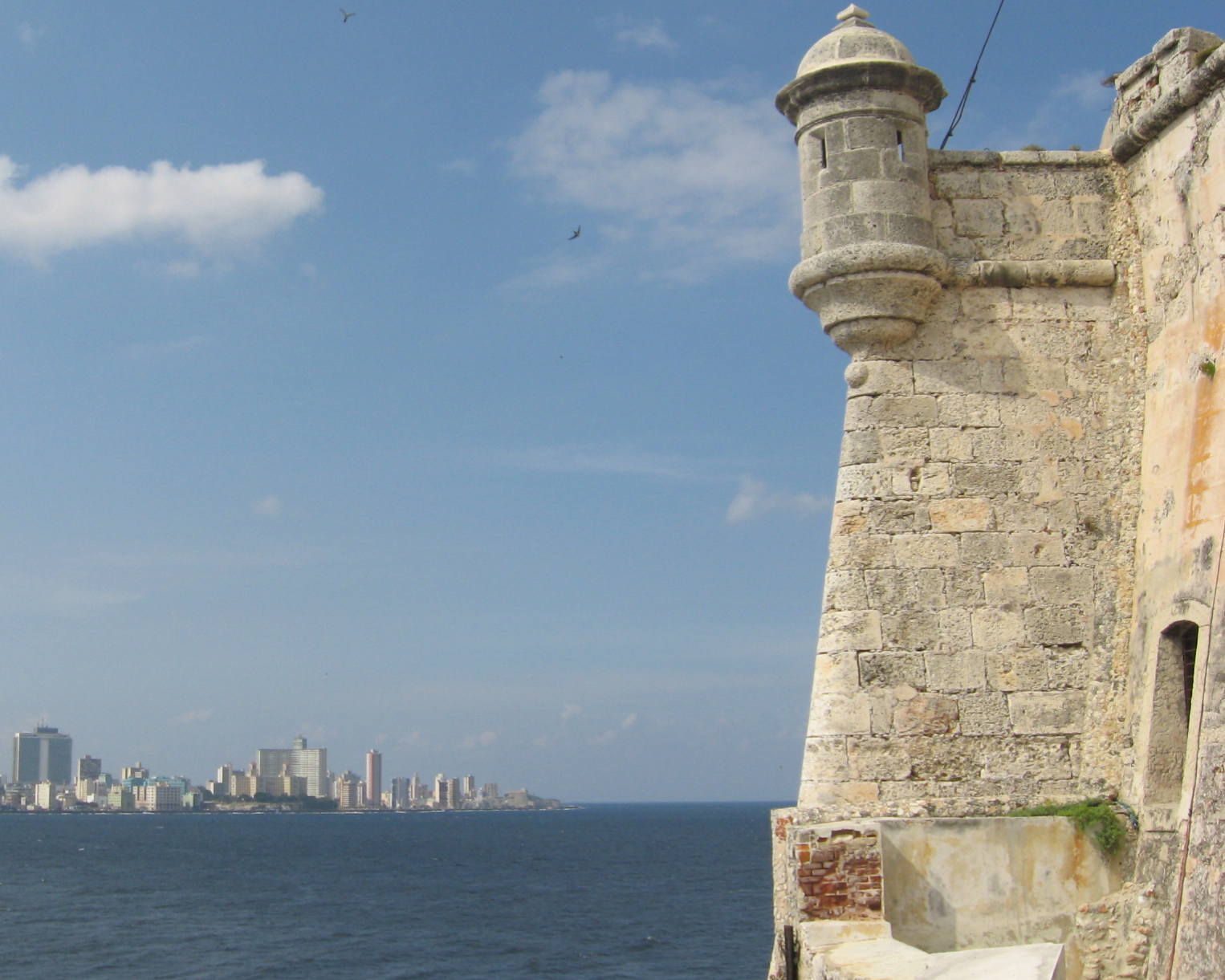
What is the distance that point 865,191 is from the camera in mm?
8562

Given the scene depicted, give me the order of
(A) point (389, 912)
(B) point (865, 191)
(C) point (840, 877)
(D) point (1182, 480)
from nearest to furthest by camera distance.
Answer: (C) point (840, 877)
(D) point (1182, 480)
(B) point (865, 191)
(A) point (389, 912)

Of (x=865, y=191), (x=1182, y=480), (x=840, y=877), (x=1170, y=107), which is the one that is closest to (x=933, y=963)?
(x=840, y=877)

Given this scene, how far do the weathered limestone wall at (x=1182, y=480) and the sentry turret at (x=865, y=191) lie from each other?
1415 millimetres

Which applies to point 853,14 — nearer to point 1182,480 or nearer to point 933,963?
point 1182,480

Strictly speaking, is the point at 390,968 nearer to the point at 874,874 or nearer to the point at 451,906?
the point at 451,906

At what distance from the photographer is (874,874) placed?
7.27 metres

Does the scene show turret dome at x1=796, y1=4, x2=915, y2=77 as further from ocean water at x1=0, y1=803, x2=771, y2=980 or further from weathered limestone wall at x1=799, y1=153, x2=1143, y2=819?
ocean water at x1=0, y1=803, x2=771, y2=980

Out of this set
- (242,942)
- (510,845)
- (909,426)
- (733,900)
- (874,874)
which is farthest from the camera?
(510,845)

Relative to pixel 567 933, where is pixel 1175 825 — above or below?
above

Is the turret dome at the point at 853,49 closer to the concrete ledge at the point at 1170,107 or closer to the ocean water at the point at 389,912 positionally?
the concrete ledge at the point at 1170,107

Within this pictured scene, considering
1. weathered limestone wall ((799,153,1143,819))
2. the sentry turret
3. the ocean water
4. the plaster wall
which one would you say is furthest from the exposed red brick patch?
the ocean water

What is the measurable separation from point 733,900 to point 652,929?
9314 millimetres

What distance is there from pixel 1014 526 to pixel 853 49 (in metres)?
3.37

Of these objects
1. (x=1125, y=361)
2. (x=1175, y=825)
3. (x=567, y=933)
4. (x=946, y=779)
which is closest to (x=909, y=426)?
(x=1125, y=361)
